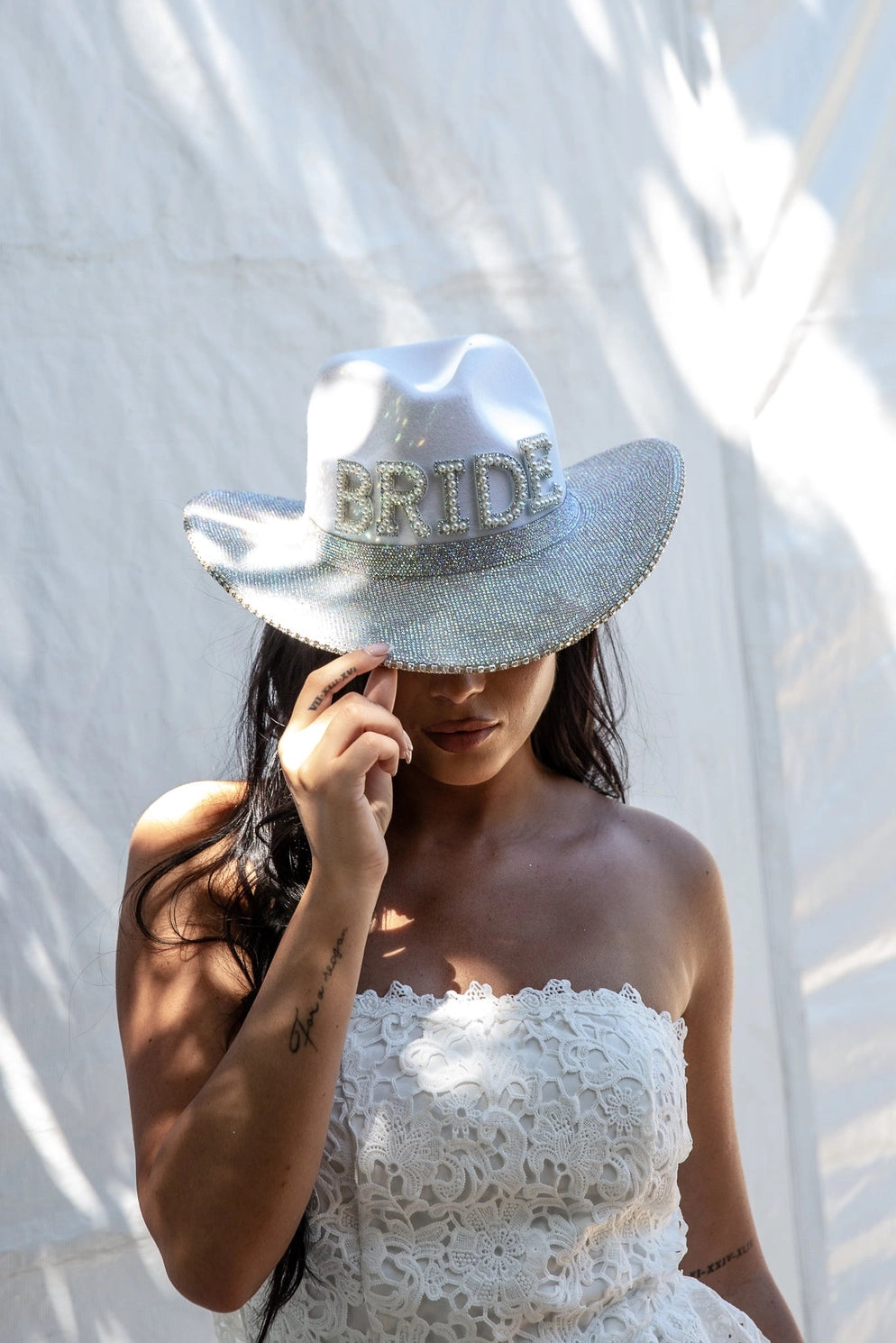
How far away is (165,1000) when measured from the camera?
46.3 inches

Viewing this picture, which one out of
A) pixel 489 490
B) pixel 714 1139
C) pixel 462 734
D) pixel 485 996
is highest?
pixel 489 490

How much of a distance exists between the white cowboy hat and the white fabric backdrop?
557 millimetres

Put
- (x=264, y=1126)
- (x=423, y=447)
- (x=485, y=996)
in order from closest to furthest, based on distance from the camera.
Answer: (x=264, y=1126) → (x=423, y=447) → (x=485, y=996)

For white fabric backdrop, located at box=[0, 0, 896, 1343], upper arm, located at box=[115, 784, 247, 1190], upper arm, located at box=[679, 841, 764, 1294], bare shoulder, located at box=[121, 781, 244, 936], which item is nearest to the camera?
upper arm, located at box=[115, 784, 247, 1190]

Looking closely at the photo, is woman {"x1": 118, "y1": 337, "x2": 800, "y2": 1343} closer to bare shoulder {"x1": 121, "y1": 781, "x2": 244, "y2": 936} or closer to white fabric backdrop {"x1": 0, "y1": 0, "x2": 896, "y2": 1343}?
bare shoulder {"x1": 121, "y1": 781, "x2": 244, "y2": 936}

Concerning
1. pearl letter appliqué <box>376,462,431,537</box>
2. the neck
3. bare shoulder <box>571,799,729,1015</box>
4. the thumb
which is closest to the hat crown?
pearl letter appliqué <box>376,462,431,537</box>

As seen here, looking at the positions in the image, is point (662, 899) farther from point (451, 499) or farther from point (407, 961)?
point (451, 499)

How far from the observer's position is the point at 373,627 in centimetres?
114

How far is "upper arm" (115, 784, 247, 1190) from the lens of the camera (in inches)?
44.4

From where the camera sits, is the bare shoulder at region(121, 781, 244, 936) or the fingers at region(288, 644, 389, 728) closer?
the fingers at region(288, 644, 389, 728)

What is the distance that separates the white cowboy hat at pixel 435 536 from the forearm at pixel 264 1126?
0.79 feet

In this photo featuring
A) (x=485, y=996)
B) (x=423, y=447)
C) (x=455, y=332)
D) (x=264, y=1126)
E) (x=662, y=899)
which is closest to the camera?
(x=264, y=1126)

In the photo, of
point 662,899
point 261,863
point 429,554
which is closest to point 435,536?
point 429,554

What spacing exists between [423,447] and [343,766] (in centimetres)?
29
